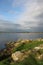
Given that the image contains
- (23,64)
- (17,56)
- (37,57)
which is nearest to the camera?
(23,64)

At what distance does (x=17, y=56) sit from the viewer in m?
23.5

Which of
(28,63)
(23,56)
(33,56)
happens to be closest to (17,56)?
(23,56)

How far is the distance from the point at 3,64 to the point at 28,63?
10.1ft

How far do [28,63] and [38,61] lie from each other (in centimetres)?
→ 158

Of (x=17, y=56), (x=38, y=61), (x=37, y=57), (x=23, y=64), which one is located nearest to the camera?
(x=23, y=64)

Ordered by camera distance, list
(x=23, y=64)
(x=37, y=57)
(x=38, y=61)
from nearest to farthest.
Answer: (x=23, y=64)
(x=38, y=61)
(x=37, y=57)

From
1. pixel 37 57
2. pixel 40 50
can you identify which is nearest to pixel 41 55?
pixel 37 57

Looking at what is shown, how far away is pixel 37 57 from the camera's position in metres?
22.0

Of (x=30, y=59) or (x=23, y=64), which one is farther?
(x=30, y=59)

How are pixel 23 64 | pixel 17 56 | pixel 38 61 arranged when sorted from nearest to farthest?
pixel 23 64 → pixel 38 61 → pixel 17 56

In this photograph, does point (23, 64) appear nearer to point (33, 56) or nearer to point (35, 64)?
point (35, 64)

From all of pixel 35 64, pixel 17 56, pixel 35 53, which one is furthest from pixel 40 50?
pixel 35 64

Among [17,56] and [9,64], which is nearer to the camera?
[9,64]

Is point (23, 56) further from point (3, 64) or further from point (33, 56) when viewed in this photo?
point (3, 64)
